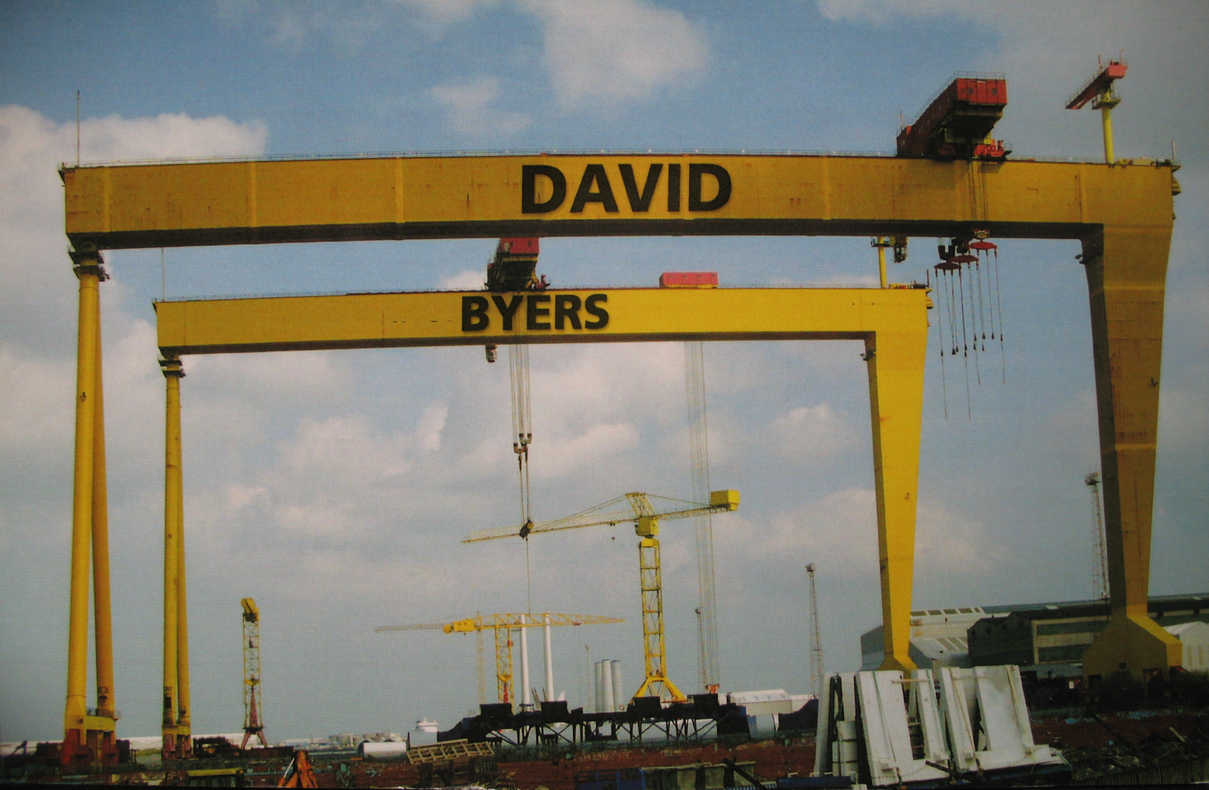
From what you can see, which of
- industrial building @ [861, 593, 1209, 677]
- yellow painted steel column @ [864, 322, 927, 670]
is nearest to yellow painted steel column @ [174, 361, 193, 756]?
yellow painted steel column @ [864, 322, 927, 670]

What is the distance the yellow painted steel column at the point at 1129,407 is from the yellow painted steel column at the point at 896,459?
4.10 m

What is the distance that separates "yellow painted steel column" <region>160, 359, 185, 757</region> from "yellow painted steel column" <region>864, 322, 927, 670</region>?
15.7 m

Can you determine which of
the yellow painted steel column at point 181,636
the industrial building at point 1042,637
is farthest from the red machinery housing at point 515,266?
the industrial building at point 1042,637

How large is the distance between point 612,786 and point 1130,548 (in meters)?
12.4

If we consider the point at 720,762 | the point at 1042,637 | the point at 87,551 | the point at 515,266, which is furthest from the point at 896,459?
the point at 1042,637

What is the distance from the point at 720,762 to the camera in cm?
2298

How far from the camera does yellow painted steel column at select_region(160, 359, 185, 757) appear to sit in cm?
2720

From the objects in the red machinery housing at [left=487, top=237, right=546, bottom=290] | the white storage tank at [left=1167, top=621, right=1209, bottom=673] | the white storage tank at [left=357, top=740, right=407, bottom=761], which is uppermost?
the red machinery housing at [left=487, top=237, right=546, bottom=290]

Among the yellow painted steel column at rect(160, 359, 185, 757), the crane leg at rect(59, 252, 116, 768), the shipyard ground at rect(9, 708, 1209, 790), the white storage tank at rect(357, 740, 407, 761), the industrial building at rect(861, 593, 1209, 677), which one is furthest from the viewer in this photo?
the industrial building at rect(861, 593, 1209, 677)

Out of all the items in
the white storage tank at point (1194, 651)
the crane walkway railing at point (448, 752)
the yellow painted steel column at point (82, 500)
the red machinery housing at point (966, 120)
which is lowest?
the crane walkway railing at point (448, 752)

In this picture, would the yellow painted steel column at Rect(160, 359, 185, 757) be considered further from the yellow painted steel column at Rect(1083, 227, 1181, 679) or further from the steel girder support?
the yellow painted steel column at Rect(1083, 227, 1181, 679)

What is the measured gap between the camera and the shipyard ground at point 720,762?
20.6 metres

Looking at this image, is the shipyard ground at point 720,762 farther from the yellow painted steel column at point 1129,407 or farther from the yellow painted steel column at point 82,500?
the yellow painted steel column at point 1129,407

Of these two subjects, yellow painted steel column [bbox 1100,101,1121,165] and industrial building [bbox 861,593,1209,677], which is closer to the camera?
yellow painted steel column [bbox 1100,101,1121,165]
